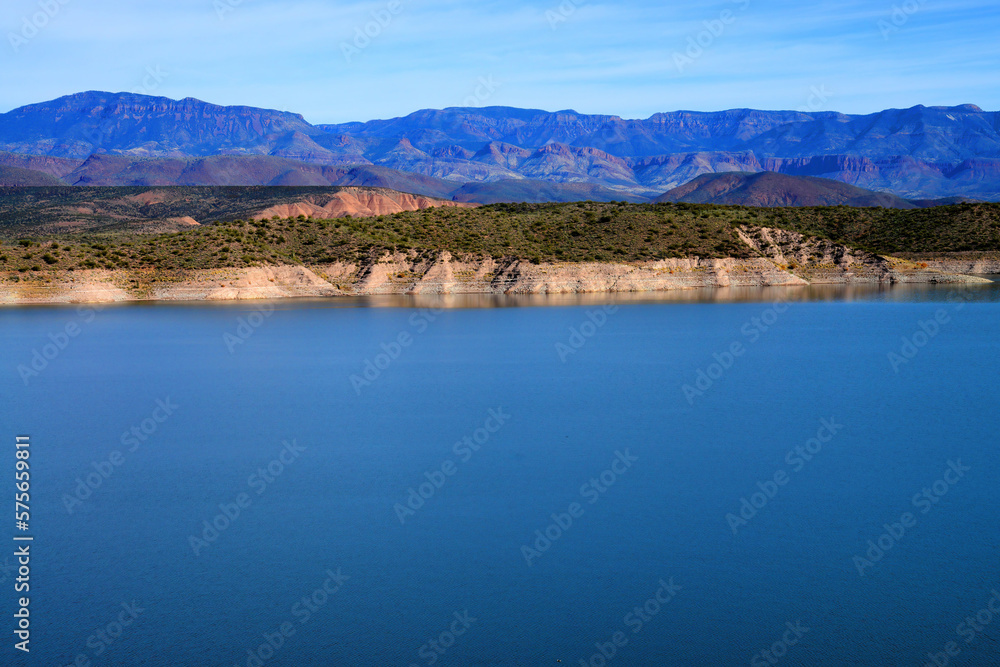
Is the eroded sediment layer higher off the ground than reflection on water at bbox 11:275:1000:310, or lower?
higher

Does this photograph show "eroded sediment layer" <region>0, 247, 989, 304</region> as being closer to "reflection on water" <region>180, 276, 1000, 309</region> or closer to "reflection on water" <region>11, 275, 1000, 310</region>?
"reflection on water" <region>11, 275, 1000, 310</region>

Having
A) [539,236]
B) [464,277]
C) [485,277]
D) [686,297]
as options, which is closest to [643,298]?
[686,297]

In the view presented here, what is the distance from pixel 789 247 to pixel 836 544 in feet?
261

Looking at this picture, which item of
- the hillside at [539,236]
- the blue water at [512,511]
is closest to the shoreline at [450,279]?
the hillside at [539,236]

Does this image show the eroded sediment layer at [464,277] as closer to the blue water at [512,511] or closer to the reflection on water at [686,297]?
the reflection on water at [686,297]

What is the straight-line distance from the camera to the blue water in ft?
43.6

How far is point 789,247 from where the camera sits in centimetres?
9162

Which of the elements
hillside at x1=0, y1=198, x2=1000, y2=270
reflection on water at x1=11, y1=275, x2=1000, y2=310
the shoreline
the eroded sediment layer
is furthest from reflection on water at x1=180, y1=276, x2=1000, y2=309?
hillside at x1=0, y1=198, x2=1000, y2=270

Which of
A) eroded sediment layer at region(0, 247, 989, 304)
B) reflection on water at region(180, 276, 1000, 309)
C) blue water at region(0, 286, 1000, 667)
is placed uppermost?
blue water at region(0, 286, 1000, 667)

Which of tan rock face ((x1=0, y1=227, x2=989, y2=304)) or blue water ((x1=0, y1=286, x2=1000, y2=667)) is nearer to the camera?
blue water ((x1=0, y1=286, x2=1000, y2=667))

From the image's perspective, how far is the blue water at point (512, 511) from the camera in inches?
523

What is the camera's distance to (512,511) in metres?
18.6

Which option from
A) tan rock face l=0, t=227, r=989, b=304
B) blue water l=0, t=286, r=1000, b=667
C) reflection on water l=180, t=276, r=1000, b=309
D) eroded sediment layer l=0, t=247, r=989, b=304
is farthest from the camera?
tan rock face l=0, t=227, r=989, b=304

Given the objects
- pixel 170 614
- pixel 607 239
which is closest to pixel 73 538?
pixel 170 614
